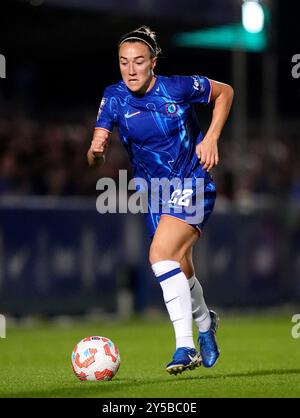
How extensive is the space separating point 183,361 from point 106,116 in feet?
6.36

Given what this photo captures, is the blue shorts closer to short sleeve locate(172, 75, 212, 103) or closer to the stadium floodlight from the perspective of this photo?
short sleeve locate(172, 75, 212, 103)

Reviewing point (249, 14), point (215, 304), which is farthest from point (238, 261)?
point (249, 14)

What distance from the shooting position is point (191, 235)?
27.7 feet

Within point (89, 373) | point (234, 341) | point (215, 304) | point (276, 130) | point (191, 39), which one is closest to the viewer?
point (89, 373)

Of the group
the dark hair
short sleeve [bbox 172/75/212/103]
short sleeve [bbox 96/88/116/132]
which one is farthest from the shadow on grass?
the dark hair

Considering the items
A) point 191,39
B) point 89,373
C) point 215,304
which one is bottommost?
point 215,304

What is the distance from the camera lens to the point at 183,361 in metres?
7.96

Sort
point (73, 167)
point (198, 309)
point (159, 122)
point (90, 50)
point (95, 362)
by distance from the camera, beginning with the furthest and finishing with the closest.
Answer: point (90, 50)
point (73, 167)
point (198, 309)
point (159, 122)
point (95, 362)

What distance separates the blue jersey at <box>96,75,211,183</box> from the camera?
8.52 metres

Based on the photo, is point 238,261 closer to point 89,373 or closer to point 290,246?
point 290,246

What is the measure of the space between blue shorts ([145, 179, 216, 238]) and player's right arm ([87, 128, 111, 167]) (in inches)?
22.3

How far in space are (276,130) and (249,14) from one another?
6.09 meters

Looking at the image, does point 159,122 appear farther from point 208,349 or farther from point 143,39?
point 208,349

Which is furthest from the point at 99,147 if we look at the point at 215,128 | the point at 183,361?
the point at 183,361
